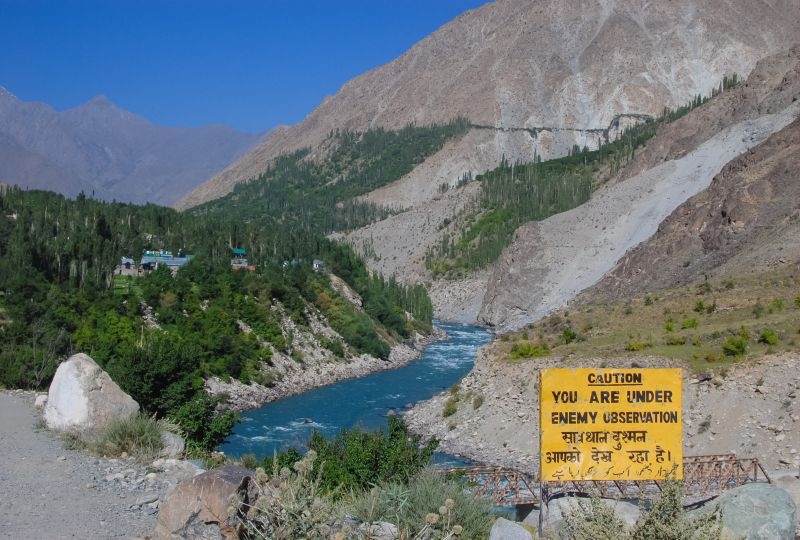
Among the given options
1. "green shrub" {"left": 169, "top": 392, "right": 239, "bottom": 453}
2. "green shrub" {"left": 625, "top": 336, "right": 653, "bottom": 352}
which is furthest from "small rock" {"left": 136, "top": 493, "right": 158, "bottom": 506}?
"green shrub" {"left": 625, "top": 336, "right": 653, "bottom": 352}

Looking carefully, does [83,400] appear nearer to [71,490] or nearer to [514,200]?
[71,490]

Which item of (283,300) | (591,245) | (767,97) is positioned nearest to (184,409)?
(283,300)

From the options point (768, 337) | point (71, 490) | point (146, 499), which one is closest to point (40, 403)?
point (71, 490)

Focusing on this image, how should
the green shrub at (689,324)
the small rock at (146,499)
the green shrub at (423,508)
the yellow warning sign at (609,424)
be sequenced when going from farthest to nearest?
1. the green shrub at (689,324)
2. the small rock at (146,499)
3. the yellow warning sign at (609,424)
4. the green shrub at (423,508)

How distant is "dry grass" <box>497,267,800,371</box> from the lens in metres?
31.4

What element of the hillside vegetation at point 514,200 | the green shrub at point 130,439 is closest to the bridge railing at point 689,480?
the green shrub at point 130,439

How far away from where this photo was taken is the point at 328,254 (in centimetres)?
8825

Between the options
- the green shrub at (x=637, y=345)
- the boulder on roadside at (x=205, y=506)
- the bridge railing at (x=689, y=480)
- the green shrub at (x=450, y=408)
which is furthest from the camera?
the green shrub at (x=450, y=408)

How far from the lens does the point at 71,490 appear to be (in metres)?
14.0

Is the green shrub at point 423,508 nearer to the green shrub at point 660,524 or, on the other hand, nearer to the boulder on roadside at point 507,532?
the boulder on roadside at point 507,532

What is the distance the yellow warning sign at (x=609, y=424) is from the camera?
12.7 metres

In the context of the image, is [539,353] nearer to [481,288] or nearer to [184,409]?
[184,409]

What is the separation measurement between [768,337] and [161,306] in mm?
37413

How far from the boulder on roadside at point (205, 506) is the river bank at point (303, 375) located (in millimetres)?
33926
